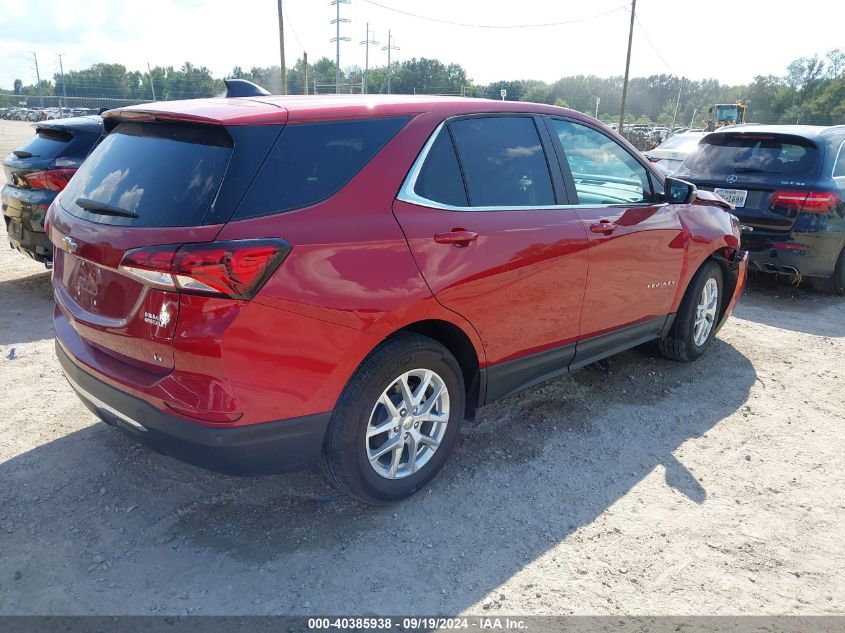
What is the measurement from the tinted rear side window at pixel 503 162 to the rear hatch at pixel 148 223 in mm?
1019

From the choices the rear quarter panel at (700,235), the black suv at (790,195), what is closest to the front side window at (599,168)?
the rear quarter panel at (700,235)

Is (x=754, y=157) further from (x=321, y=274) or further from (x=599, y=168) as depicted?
(x=321, y=274)

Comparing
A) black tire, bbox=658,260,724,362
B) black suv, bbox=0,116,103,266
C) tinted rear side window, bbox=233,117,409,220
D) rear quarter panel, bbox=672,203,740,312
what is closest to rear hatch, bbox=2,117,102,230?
black suv, bbox=0,116,103,266

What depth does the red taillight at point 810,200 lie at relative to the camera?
6.34 metres

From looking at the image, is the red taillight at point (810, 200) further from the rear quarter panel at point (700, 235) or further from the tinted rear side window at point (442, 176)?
the tinted rear side window at point (442, 176)

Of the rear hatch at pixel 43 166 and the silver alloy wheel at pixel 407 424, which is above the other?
the rear hatch at pixel 43 166

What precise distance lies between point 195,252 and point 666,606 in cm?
225

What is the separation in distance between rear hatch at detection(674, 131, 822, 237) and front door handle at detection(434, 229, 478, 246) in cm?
480

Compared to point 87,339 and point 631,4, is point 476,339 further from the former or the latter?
point 631,4

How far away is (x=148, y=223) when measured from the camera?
94.0 inches

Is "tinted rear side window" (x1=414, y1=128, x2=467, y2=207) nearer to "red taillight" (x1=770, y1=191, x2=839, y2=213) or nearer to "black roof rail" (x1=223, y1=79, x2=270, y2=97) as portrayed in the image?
"black roof rail" (x1=223, y1=79, x2=270, y2=97)

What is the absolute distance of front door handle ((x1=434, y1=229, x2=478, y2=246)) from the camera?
113 inches

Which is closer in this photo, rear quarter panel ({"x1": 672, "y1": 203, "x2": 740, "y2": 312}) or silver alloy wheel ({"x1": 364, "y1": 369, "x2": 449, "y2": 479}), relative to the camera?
silver alloy wheel ({"x1": 364, "y1": 369, "x2": 449, "y2": 479})

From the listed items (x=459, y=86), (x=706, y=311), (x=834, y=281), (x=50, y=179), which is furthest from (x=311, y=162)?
(x=459, y=86)
